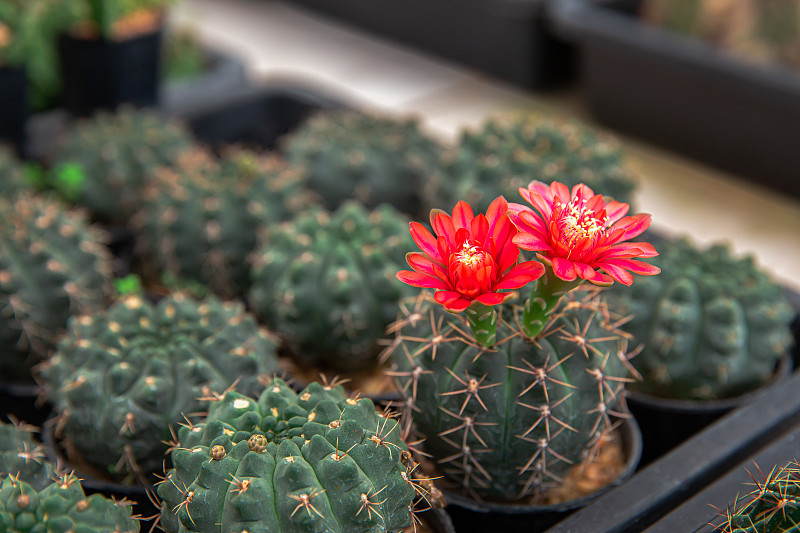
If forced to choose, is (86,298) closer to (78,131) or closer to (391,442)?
(78,131)

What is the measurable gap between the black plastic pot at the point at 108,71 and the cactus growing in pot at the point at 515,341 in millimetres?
1281

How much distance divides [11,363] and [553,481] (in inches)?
36.6

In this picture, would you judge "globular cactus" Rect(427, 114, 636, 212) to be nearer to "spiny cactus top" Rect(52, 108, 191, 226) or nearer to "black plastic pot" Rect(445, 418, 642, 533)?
"black plastic pot" Rect(445, 418, 642, 533)

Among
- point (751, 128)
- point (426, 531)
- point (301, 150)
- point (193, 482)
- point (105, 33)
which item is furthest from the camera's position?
point (751, 128)

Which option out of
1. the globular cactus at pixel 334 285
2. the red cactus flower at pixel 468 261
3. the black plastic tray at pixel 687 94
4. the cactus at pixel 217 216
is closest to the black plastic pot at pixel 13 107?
the cactus at pixel 217 216

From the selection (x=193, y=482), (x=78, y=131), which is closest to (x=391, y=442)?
(x=193, y=482)

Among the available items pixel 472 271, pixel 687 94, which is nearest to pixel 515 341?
pixel 472 271

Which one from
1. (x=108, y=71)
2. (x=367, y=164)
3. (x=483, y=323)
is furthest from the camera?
(x=108, y=71)

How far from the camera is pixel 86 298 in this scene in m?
1.40

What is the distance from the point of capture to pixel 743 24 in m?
2.51

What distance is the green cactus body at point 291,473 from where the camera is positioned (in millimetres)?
808

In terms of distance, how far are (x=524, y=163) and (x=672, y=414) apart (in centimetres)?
52

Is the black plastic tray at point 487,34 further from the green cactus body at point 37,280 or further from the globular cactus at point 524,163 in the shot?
the green cactus body at point 37,280

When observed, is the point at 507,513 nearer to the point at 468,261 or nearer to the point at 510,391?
the point at 510,391
